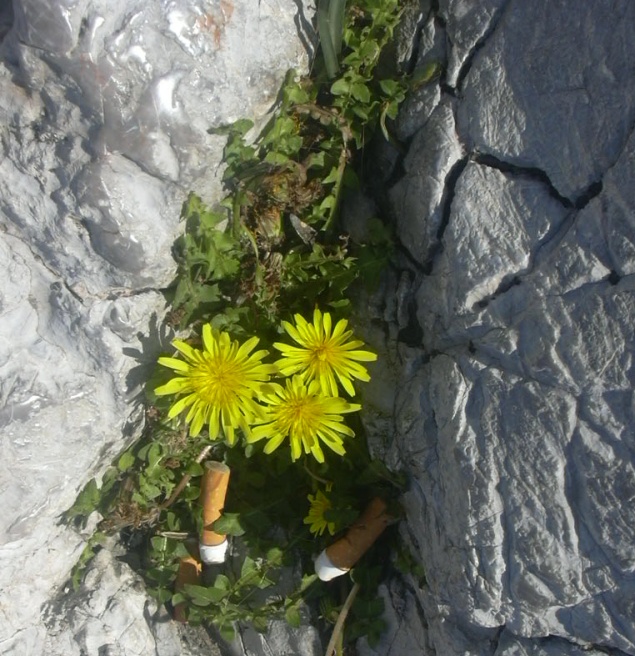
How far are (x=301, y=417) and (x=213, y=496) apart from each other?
67 cm

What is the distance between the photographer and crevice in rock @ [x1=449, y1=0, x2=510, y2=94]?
2537mm

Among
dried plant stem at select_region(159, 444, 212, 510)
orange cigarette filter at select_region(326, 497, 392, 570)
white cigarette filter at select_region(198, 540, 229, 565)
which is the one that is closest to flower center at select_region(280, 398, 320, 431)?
orange cigarette filter at select_region(326, 497, 392, 570)

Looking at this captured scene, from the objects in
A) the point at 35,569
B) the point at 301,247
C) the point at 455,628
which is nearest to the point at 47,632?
the point at 35,569

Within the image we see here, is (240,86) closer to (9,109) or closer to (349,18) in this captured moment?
(349,18)

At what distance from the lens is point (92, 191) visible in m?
2.55

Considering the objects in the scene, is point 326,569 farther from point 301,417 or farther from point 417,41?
point 417,41

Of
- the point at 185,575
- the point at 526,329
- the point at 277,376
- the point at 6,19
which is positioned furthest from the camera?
the point at 185,575

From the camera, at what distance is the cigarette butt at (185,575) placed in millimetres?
3398

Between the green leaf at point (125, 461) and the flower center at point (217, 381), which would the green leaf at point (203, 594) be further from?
the flower center at point (217, 381)

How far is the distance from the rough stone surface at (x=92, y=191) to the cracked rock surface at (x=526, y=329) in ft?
2.41

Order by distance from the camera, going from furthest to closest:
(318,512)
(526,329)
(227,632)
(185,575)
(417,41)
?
(185,575), (227,632), (318,512), (417,41), (526,329)

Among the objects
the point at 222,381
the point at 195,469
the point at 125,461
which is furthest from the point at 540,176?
the point at 125,461

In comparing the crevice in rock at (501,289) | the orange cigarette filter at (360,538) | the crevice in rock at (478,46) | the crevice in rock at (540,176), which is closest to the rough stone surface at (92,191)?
the crevice in rock at (478,46)

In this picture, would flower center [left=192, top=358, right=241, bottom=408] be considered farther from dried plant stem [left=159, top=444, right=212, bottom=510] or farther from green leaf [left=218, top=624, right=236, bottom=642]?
green leaf [left=218, top=624, right=236, bottom=642]
